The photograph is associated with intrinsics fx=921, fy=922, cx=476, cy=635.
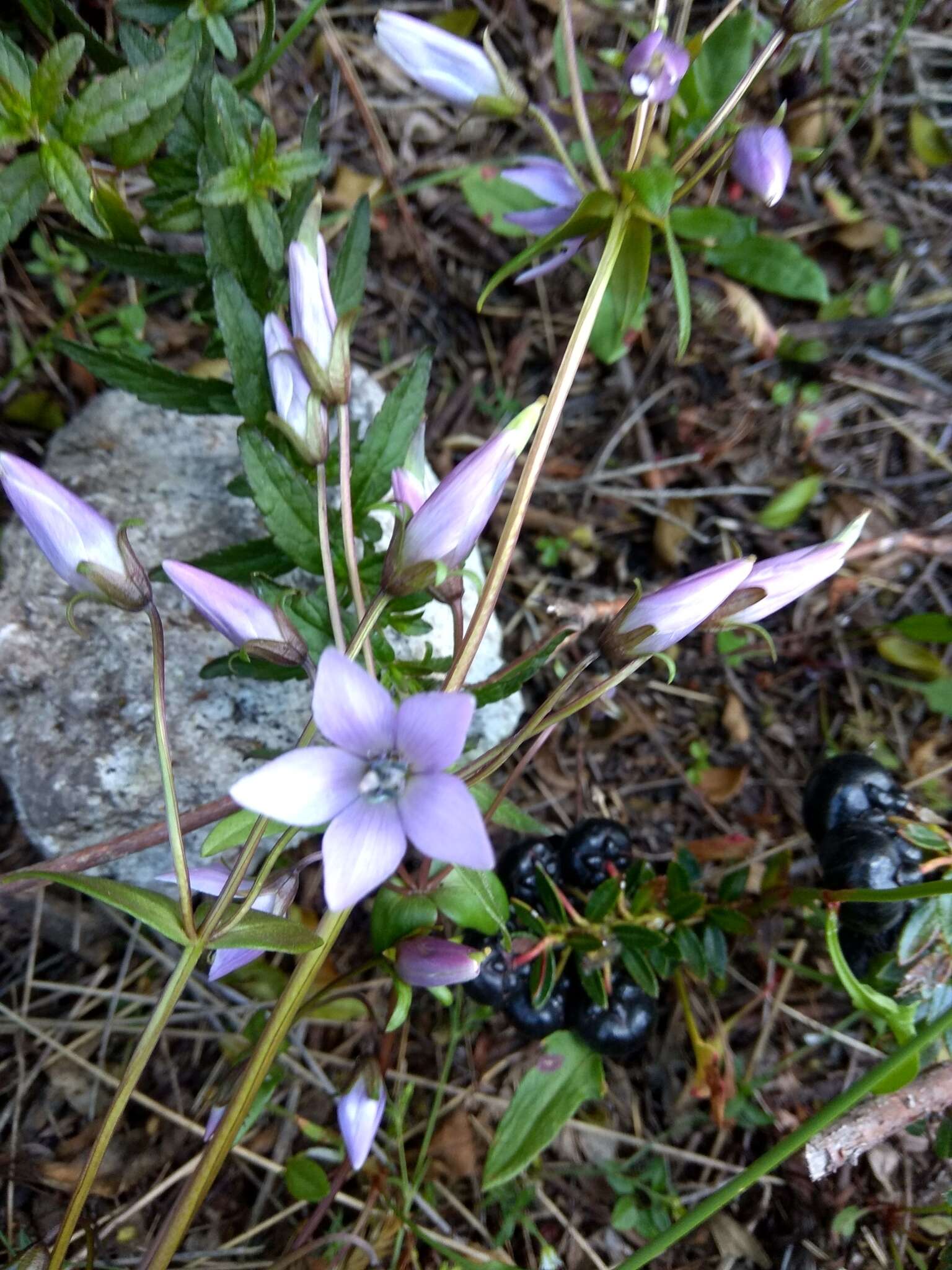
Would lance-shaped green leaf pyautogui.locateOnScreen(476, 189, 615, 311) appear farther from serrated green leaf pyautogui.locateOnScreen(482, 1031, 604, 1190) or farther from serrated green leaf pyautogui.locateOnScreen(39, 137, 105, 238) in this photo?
serrated green leaf pyautogui.locateOnScreen(482, 1031, 604, 1190)

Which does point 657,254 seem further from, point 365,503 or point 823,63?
point 365,503

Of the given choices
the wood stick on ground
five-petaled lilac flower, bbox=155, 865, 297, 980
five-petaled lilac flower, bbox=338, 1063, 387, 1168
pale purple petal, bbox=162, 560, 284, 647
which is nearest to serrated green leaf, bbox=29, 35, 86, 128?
pale purple petal, bbox=162, 560, 284, 647

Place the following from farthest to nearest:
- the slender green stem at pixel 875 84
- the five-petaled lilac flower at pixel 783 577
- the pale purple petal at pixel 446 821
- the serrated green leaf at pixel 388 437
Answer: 1. the slender green stem at pixel 875 84
2. the serrated green leaf at pixel 388 437
3. the five-petaled lilac flower at pixel 783 577
4. the pale purple petal at pixel 446 821

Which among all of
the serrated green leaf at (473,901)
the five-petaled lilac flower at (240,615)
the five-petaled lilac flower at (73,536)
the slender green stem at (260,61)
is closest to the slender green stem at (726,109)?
the slender green stem at (260,61)

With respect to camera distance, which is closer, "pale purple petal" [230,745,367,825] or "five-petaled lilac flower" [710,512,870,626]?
"pale purple petal" [230,745,367,825]

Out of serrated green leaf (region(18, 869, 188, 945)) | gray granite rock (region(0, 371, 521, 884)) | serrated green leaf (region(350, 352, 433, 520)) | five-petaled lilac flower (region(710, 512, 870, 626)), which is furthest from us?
gray granite rock (region(0, 371, 521, 884))

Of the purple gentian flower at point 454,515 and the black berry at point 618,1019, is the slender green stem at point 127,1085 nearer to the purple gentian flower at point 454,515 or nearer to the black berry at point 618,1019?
the purple gentian flower at point 454,515

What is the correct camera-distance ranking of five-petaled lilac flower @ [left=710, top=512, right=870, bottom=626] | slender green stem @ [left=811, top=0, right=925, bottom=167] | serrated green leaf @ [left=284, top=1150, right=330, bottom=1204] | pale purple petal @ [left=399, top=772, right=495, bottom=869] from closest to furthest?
pale purple petal @ [left=399, top=772, right=495, bottom=869] < five-petaled lilac flower @ [left=710, top=512, right=870, bottom=626] < serrated green leaf @ [left=284, top=1150, right=330, bottom=1204] < slender green stem @ [left=811, top=0, right=925, bottom=167]
